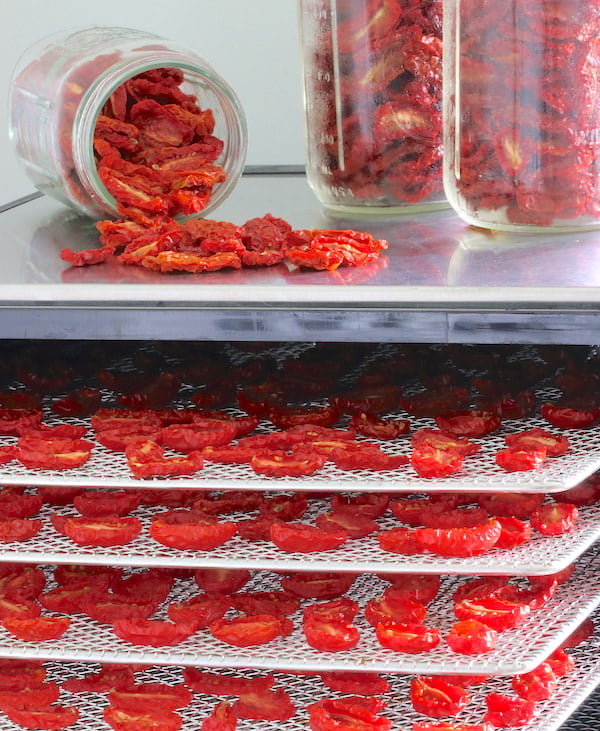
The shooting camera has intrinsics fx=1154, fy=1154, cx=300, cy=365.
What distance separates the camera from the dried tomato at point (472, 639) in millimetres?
957

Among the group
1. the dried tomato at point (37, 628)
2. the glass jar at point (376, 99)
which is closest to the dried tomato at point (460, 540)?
the dried tomato at point (37, 628)

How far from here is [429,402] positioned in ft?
3.71

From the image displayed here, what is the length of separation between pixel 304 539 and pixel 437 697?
0.59ft

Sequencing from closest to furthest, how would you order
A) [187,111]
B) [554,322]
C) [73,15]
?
1. [554,322]
2. [187,111]
3. [73,15]

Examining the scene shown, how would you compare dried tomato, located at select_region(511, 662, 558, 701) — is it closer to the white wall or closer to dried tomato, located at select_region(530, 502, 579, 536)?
dried tomato, located at select_region(530, 502, 579, 536)

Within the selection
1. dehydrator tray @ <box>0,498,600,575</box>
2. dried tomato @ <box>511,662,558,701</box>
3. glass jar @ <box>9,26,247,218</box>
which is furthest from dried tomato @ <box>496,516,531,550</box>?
glass jar @ <box>9,26,247,218</box>

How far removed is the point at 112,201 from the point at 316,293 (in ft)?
1.36

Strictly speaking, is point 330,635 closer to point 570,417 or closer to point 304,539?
point 304,539

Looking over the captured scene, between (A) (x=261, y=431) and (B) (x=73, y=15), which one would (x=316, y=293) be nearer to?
(A) (x=261, y=431)

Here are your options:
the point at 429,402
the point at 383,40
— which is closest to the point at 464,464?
the point at 429,402

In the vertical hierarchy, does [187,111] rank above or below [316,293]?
above

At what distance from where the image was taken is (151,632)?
102cm

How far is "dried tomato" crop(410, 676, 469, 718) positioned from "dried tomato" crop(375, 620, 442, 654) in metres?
0.05

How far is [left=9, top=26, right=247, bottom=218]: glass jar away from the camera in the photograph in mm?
1272
